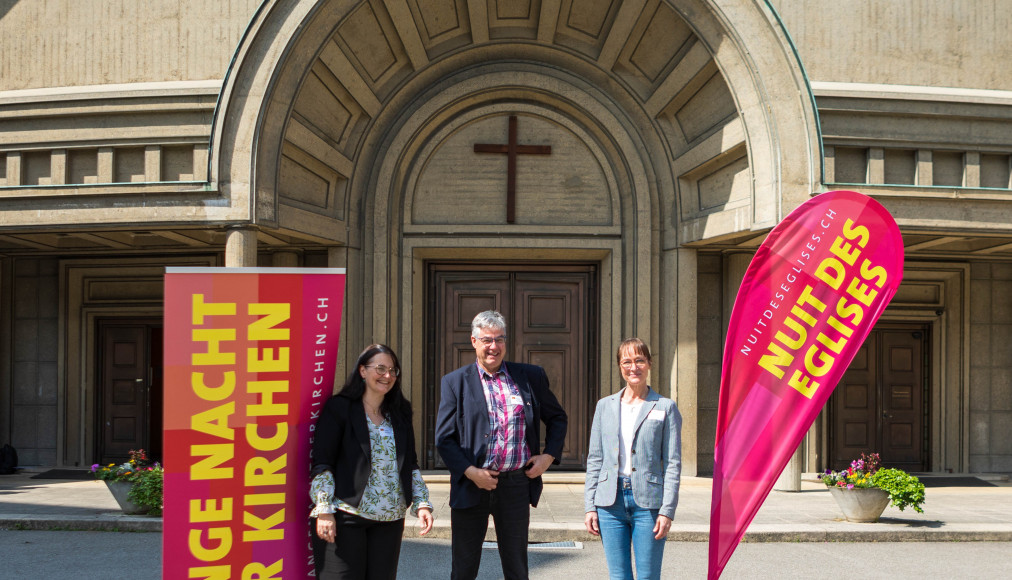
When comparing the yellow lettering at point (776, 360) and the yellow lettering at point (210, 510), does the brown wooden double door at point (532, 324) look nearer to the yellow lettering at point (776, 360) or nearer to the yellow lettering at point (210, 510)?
the yellow lettering at point (776, 360)

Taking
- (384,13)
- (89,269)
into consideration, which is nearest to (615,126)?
(384,13)

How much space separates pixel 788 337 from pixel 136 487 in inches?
286

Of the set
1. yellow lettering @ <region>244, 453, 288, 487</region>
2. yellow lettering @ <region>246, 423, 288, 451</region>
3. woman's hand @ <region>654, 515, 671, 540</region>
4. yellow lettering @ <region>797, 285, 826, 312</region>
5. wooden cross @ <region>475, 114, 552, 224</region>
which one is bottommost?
woman's hand @ <region>654, 515, 671, 540</region>

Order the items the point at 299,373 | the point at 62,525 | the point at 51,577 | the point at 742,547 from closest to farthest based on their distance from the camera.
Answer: the point at 299,373
the point at 51,577
the point at 742,547
the point at 62,525

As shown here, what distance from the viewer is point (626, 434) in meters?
4.76

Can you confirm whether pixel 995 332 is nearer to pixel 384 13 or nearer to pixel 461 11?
pixel 461 11

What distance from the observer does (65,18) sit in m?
10.4

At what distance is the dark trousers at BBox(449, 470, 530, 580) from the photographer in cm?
473

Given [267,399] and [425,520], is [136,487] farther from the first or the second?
[425,520]

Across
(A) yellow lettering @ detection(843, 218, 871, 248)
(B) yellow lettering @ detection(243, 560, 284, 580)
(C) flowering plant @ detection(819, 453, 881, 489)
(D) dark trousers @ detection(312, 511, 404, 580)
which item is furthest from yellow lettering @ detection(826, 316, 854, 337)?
(C) flowering plant @ detection(819, 453, 881, 489)

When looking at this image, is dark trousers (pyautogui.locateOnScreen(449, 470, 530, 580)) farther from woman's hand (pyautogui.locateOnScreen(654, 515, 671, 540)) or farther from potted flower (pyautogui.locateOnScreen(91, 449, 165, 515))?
potted flower (pyautogui.locateOnScreen(91, 449, 165, 515))

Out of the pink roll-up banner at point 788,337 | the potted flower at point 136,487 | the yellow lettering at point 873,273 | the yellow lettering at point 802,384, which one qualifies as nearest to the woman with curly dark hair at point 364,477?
the pink roll-up banner at point 788,337

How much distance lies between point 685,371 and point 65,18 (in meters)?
9.52

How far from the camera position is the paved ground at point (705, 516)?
8328mm
